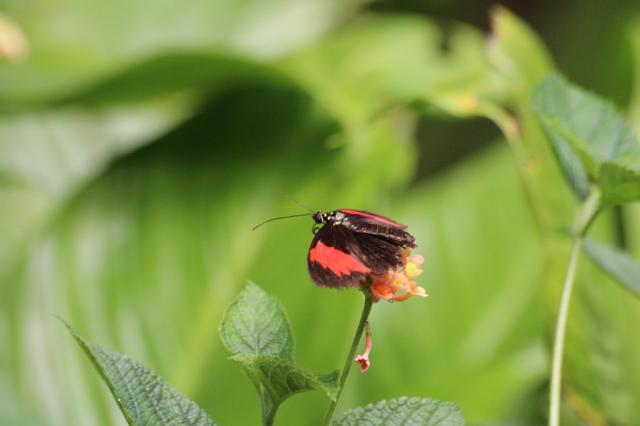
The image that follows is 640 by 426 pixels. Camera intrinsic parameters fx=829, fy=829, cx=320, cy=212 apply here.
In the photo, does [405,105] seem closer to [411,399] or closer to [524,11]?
[411,399]

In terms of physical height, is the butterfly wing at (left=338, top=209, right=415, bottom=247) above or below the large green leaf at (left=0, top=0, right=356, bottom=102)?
below

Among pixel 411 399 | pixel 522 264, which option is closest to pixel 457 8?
pixel 522 264

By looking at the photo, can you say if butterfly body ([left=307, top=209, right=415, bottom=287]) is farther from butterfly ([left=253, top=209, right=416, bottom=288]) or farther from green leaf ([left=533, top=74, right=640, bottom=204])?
green leaf ([left=533, top=74, right=640, bottom=204])

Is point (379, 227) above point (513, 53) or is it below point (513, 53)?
below

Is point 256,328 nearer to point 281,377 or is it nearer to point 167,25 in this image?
point 281,377

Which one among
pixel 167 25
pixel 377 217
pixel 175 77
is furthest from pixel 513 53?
pixel 167 25

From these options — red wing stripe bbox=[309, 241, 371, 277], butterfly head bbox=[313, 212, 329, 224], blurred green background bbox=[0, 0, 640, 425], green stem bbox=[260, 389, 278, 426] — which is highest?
blurred green background bbox=[0, 0, 640, 425]

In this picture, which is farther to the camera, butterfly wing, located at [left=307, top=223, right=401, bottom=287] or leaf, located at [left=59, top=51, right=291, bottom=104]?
leaf, located at [left=59, top=51, right=291, bottom=104]

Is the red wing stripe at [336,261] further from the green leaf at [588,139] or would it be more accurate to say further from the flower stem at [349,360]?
the green leaf at [588,139]

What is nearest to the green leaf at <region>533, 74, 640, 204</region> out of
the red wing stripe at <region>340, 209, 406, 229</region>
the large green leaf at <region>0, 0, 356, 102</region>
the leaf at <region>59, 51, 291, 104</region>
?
the red wing stripe at <region>340, 209, 406, 229</region>
